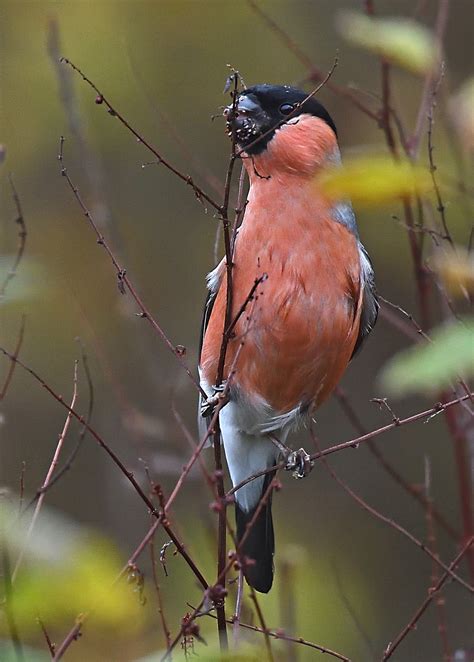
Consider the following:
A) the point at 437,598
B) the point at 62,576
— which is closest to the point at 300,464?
the point at 437,598

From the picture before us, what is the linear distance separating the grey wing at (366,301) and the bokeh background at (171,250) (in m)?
2.34

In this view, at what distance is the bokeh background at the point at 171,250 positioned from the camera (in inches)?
272

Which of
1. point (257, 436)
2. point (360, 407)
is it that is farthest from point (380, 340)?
point (257, 436)

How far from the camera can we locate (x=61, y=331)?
714 cm

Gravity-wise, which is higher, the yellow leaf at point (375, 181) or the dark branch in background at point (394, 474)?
the yellow leaf at point (375, 181)

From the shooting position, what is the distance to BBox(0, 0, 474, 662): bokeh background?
22.7ft

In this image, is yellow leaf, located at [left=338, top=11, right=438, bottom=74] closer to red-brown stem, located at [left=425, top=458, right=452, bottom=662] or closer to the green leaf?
red-brown stem, located at [left=425, top=458, right=452, bottom=662]

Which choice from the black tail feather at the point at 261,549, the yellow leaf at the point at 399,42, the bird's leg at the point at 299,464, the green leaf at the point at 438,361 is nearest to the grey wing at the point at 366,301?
the bird's leg at the point at 299,464

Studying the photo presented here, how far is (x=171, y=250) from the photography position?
303 inches

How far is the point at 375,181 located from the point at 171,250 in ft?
20.4

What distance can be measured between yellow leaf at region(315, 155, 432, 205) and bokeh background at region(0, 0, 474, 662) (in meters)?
4.92

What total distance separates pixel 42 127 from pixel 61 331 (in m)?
1.38

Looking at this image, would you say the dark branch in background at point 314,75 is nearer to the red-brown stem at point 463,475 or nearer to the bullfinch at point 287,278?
the bullfinch at point 287,278

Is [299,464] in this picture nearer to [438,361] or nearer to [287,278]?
[287,278]
